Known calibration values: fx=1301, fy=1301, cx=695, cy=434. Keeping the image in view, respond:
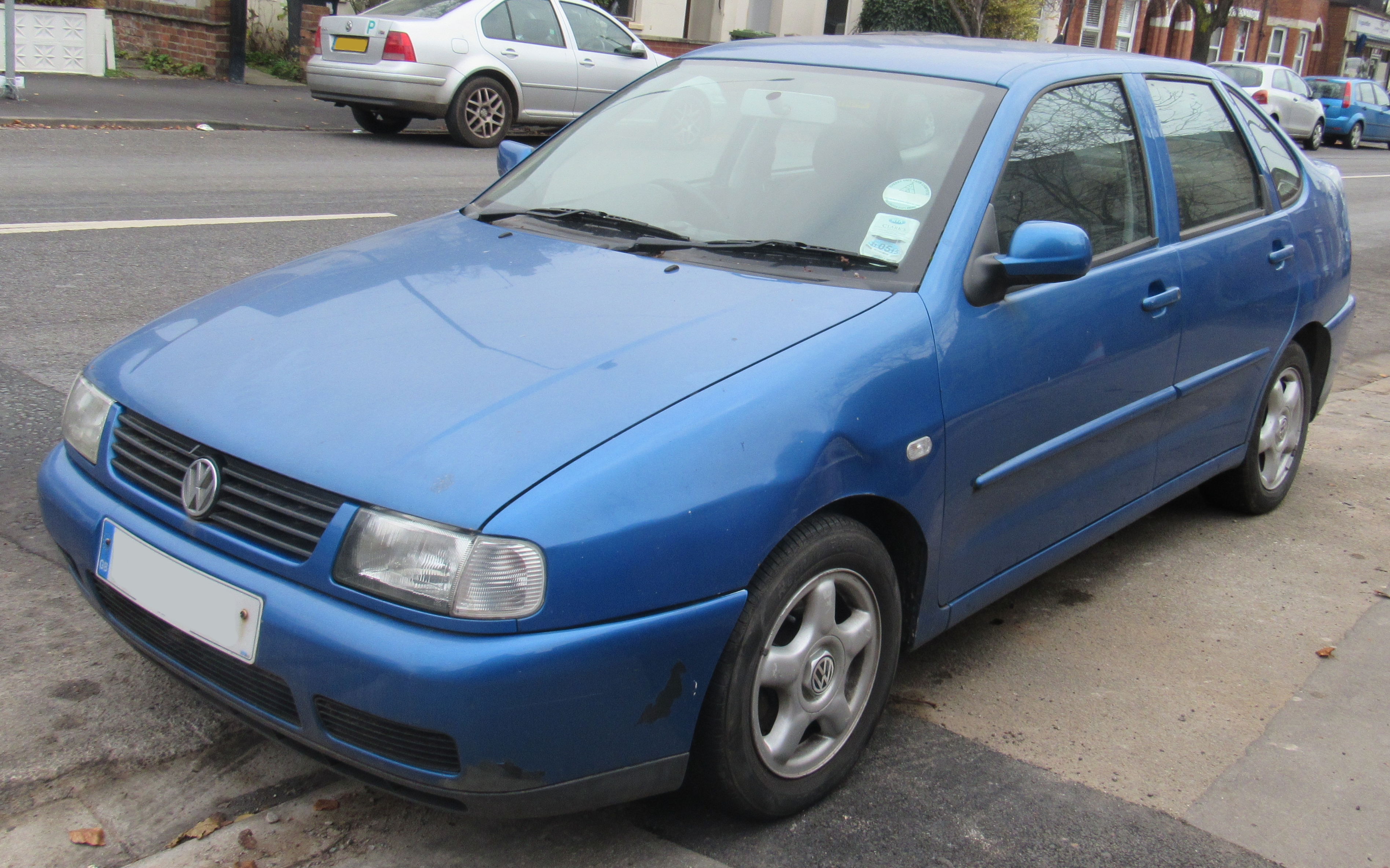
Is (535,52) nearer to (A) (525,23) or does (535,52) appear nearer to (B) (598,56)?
(A) (525,23)

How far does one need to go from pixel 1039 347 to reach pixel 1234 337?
1.29 m

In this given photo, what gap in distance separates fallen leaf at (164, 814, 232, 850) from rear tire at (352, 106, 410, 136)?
12868 millimetres

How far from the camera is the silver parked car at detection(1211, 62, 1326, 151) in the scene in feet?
90.5

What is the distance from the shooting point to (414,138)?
14492 mm

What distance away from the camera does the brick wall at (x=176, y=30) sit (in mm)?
18766

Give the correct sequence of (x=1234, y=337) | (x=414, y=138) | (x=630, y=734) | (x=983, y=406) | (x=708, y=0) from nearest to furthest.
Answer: (x=630, y=734)
(x=983, y=406)
(x=1234, y=337)
(x=414, y=138)
(x=708, y=0)

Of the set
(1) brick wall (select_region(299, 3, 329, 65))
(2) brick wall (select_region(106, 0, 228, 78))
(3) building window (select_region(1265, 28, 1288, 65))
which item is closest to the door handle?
(2) brick wall (select_region(106, 0, 228, 78))

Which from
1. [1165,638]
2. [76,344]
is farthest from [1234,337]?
[76,344]

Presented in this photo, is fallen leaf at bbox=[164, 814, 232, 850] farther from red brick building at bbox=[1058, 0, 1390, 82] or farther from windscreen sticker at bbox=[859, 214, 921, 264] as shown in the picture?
red brick building at bbox=[1058, 0, 1390, 82]

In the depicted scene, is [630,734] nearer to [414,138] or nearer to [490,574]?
[490,574]

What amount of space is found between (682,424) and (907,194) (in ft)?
3.65

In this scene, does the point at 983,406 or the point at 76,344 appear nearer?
the point at 983,406

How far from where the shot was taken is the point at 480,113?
13898 millimetres

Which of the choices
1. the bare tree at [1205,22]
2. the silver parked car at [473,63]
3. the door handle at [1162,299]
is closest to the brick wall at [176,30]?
the silver parked car at [473,63]
